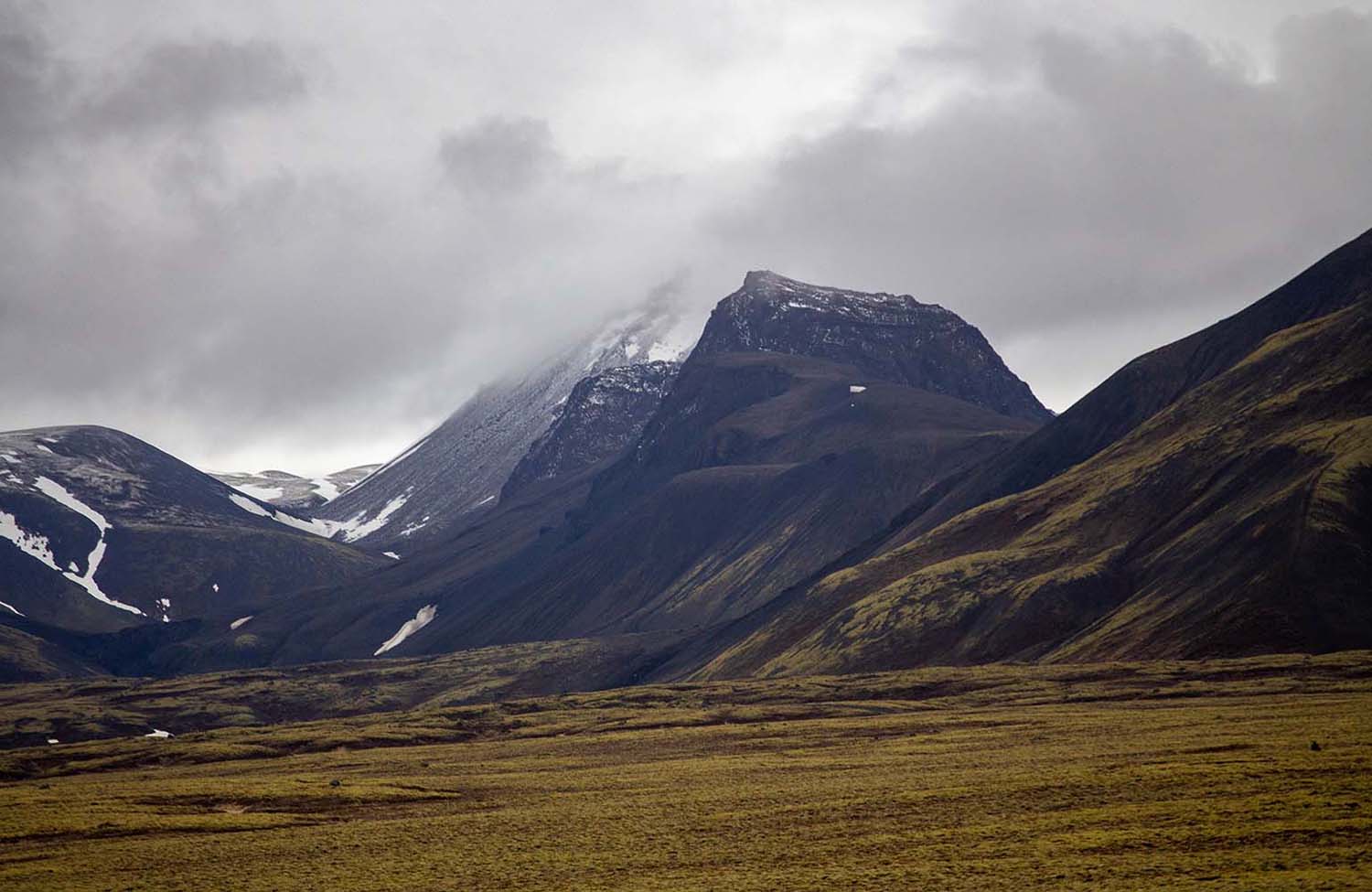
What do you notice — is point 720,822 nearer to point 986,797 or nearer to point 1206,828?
point 986,797

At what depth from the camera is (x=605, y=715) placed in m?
163

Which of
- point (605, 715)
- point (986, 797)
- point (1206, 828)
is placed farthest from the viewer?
point (605, 715)

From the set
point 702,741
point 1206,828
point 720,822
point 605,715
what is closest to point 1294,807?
point 1206,828

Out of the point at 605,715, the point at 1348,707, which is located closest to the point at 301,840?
the point at 1348,707

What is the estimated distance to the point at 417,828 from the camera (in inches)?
2714

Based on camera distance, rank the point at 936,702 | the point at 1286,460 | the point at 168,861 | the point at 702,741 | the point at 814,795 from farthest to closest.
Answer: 1. the point at 1286,460
2. the point at 936,702
3. the point at 702,741
4. the point at 814,795
5. the point at 168,861

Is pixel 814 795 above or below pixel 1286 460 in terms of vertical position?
below

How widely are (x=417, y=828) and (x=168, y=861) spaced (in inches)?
488

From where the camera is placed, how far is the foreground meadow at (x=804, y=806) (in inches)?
1946

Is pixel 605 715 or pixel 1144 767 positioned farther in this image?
pixel 605 715

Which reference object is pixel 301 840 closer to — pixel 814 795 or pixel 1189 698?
pixel 814 795

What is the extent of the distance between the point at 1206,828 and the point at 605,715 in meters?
117

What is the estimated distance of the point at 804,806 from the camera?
6856 centimetres

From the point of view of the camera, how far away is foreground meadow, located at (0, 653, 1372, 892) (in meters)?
49.4
